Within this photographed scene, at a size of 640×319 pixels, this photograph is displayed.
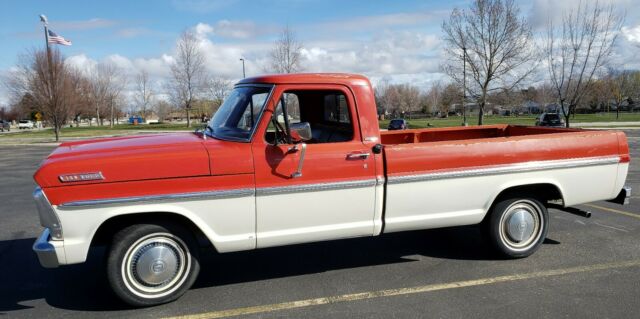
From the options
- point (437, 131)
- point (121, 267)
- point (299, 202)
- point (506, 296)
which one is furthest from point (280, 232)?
point (437, 131)

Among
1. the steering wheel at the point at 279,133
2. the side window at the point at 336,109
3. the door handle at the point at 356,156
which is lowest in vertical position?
the door handle at the point at 356,156

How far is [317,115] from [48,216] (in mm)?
2667

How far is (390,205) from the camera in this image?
4.47 meters

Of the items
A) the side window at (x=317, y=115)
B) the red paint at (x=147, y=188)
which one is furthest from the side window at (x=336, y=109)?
the red paint at (x=147, y=188)

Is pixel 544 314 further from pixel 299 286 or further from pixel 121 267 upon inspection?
pixel 121 267

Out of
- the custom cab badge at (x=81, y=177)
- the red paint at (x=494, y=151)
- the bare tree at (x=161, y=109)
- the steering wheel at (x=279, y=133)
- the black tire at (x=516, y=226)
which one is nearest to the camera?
the custom cab badge at (x=81, y=177)

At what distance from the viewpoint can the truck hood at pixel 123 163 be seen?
3.66 m

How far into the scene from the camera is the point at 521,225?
16.5 ft

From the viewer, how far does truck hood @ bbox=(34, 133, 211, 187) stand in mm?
3664

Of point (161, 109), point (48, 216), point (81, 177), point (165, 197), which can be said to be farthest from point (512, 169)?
point (161, 109)

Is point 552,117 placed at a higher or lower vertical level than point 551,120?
higher

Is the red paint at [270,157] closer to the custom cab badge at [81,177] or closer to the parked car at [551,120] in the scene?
the custom cab badge at [81,177]

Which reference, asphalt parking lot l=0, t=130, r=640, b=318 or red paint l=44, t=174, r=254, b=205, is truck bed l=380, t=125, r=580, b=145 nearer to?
asphalt parking lot l=0, t=130, r=640, b=318

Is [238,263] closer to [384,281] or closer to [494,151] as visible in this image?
[384,281]
